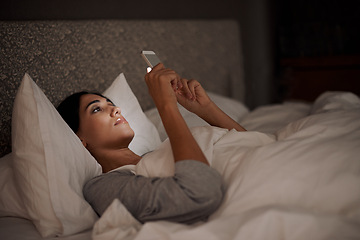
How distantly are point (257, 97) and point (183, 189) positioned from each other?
9.95 ft

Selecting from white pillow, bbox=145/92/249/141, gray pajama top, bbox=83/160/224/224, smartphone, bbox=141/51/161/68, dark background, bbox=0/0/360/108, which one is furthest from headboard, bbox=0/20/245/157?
dark background, bbox=0/0/360/108

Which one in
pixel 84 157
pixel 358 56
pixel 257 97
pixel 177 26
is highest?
pixel 177 26

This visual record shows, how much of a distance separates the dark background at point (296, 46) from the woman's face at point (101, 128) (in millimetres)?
2059

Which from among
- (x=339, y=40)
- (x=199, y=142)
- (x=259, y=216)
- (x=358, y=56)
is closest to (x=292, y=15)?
(x=339, y=40)

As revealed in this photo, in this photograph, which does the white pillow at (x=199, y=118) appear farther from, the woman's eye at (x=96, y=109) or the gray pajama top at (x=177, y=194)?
the gray pajama top at (x=177, y=194)

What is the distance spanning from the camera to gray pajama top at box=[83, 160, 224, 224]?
86cm

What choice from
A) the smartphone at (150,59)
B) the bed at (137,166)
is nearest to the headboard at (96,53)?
the bed at (137,166)

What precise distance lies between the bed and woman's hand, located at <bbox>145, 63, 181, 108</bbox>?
14 centimetres

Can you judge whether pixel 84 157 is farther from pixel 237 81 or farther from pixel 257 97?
pixel 257 97

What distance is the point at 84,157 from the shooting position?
3.65 feet

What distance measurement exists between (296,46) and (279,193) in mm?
3274

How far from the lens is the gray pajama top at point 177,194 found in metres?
0.86

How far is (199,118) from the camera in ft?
5.31

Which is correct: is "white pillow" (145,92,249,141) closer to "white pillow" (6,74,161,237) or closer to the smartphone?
the smartphone
